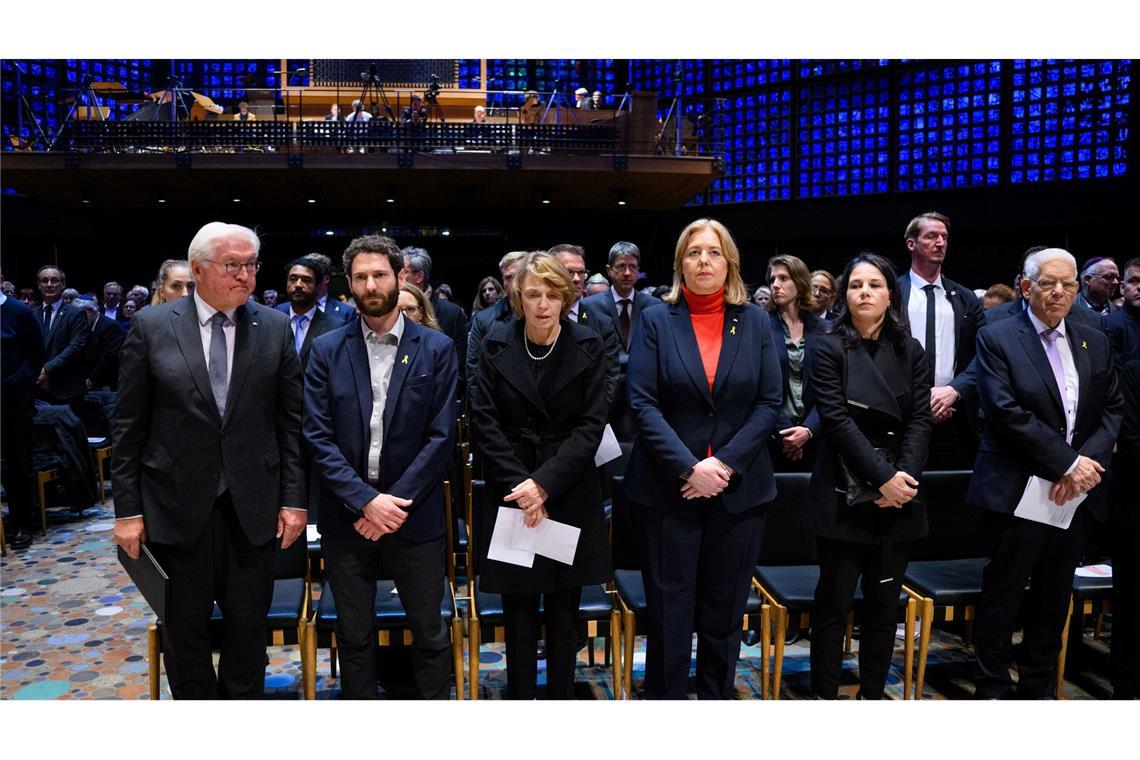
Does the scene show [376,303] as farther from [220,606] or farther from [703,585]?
[703,585]

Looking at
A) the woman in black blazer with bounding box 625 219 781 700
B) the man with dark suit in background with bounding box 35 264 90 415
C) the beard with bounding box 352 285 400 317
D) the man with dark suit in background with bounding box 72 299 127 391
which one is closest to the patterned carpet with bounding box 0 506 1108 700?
the woman in black blazer with bounding box 625 219 781 700

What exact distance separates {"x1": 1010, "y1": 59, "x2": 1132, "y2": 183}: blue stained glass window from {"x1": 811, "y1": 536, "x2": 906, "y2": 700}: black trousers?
1049 cm

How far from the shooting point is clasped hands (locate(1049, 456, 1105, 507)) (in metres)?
2.70

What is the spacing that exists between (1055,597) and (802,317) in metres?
1.56

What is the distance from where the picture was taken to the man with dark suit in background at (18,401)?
4.70 meters

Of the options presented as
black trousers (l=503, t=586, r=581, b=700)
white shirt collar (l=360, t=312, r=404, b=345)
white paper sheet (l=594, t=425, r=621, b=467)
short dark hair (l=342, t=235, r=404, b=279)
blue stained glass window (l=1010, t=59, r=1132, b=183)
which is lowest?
black trousers (l=503, t=586, r=581, b=700)

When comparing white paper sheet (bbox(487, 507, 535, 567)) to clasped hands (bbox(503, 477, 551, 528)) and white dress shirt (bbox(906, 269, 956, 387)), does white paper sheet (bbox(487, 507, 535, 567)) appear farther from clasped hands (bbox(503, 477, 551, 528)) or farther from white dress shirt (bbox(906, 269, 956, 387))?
white dress shirt (bbox(906, 269, 956, 387))

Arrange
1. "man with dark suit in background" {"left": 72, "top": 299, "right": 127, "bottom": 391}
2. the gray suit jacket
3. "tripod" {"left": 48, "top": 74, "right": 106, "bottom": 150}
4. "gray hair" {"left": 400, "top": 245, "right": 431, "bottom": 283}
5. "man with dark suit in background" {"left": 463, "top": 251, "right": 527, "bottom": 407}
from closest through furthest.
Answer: the gray suit jacket < "man with dark suit in background" {"left": 463, "top": 251, "right": 527, "bottom": 407} < "gray hair" {"left": 400, "top": 245, "right": 431, "bottom": 283} < "man with dark suit in background" {"left": 72, "top": 299, "right": 127, "bottom": 391} < "tripod" {"left": 48, "top": 74, "right": 106, "bottom": 150}

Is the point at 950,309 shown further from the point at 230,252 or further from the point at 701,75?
the point at 701,75

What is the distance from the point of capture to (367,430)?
8.21 ft

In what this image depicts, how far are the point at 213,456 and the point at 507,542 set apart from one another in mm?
844

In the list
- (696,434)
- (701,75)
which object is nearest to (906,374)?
(696,434)

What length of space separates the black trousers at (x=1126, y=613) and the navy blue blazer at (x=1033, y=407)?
16cm

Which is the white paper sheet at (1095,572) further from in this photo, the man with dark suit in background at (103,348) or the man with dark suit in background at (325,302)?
the man with dark suit in background at (103,348)
